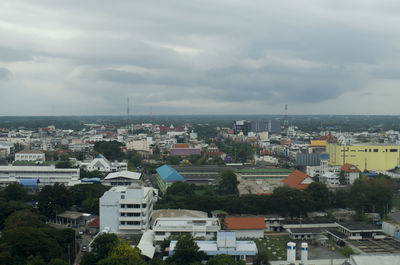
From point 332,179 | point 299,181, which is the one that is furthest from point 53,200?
point 332,179

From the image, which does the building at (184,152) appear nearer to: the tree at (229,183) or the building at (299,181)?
the tree at (229,183)

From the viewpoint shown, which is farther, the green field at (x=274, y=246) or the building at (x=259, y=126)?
the building at (x=259, y=126)

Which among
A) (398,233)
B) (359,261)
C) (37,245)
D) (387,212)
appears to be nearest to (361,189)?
(387,212)

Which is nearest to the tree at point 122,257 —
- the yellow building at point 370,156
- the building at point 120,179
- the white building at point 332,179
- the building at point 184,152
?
the building at point 120,179

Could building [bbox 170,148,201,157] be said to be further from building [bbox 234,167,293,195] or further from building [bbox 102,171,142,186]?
building [bbox 102,171,142,186]

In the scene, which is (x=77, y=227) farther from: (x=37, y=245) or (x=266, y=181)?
(x=266, y=181)

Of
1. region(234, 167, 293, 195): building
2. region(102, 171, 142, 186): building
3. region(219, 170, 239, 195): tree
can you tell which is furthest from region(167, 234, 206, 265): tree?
region(102, 171, 142, 186): building
